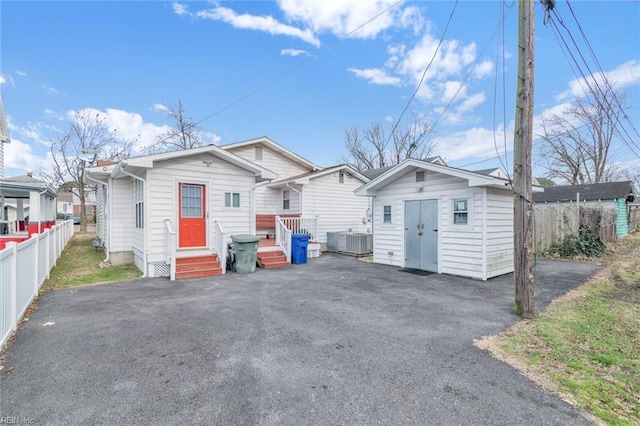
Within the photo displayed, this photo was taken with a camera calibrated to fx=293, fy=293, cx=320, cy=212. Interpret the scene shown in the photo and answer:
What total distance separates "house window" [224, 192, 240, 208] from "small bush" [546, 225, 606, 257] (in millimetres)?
12190

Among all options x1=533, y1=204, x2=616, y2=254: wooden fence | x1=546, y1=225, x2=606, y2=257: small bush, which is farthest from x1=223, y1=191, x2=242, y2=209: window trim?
x1=546, y1=225, x2=606, y2=257: small bush

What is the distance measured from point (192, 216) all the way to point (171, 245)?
1359 millimetres

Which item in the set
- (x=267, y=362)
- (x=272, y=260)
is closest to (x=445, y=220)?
(x=272, y=260)

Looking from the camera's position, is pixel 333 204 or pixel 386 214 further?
pixel 333 204

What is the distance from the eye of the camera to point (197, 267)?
813 centimetres

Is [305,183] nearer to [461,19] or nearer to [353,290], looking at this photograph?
[353,290]

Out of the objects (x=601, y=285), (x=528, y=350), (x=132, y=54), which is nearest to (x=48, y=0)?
(x=132, y=54)

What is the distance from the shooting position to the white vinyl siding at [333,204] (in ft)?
43.7

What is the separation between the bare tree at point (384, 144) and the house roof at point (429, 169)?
20108 millimetres

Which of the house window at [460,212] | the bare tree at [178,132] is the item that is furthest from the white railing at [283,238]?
the bare tree at [178,132]

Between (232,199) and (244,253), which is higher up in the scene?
(232,199)

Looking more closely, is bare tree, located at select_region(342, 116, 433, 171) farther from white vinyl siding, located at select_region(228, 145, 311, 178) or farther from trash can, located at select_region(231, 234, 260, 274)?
trash can, located at select_region(231, 234, 260, 274)

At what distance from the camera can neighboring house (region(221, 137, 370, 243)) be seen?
13.2 metres

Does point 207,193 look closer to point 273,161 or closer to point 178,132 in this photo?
point 273,161
